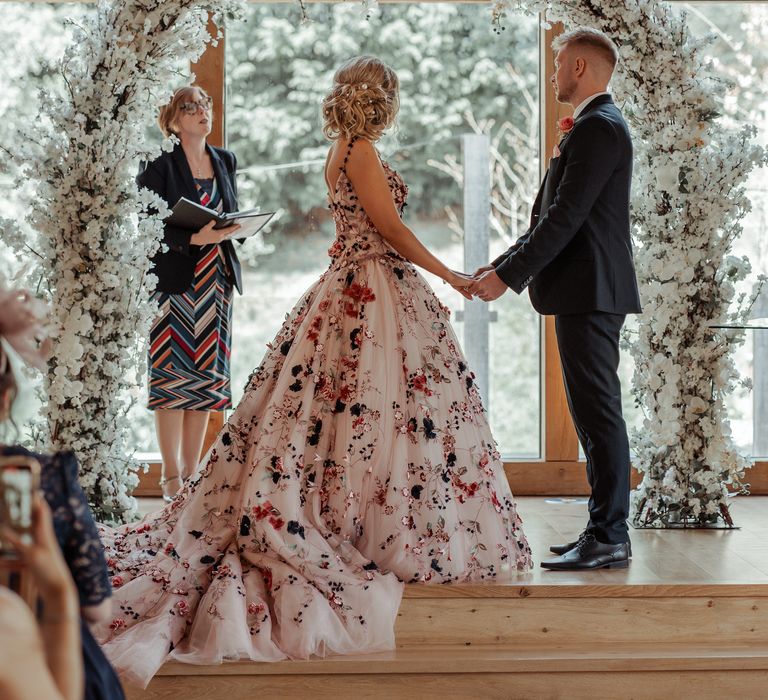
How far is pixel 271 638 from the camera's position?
2941 mm

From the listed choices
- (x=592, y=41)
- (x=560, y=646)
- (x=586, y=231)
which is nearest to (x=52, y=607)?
(x=560, y=646)

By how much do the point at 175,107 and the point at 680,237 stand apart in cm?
212

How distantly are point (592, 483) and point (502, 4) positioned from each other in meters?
1.86

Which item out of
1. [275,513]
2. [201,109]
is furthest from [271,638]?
[201,109]

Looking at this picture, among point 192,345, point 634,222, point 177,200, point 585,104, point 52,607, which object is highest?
point 585,104

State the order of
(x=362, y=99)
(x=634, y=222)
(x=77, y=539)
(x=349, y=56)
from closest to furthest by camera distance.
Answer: (x=77, y=539) < (x=362, y=99) < (x=634, y=222) < (x=349, y=56)

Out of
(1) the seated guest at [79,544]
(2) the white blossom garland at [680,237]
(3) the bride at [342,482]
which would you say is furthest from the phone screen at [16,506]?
(2) the white blossom garland at [680,237]

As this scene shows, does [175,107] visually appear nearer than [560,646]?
No

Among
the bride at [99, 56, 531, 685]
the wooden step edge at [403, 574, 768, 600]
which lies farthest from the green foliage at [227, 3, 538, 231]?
the wooden step edge at [403, 574, 768, 600]

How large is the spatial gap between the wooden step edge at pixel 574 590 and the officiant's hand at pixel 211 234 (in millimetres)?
1793

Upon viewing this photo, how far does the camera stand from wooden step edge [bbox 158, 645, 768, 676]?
2859mm

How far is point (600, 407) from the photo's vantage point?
3375 mm

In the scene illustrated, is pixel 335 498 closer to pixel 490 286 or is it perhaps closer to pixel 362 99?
pixel 490 286

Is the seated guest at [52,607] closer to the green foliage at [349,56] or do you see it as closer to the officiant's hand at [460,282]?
the officiant's hand at [460,282]
